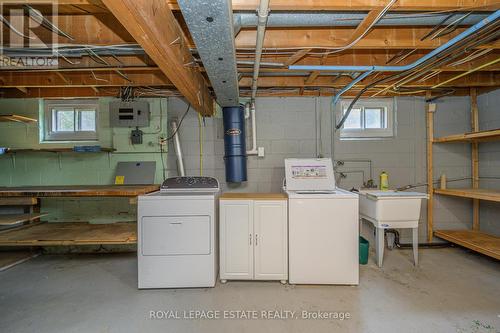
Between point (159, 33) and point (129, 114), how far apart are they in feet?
6.35

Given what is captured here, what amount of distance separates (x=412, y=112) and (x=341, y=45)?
1926 millimetres

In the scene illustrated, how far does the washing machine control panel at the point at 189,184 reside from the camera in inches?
89.7

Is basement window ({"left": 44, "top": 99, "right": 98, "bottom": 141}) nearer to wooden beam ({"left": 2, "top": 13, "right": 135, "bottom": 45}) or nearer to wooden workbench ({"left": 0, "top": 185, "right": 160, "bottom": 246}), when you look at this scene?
wooden workbench ({"left": 0, "top": 185, "right": 160, "bottom": 246})

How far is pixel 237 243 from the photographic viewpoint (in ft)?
6.95

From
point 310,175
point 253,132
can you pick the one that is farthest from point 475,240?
point 253,132

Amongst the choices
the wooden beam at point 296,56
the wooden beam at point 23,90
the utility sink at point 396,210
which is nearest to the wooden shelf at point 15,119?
the wooden beam at point 23,90

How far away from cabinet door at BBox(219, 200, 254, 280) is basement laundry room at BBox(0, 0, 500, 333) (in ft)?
0.04

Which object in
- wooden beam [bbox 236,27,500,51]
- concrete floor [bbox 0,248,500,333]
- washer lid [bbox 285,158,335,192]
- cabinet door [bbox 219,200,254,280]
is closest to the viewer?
concrete floor [bbox 0,248,500,333]

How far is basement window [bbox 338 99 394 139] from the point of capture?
9.95 ft

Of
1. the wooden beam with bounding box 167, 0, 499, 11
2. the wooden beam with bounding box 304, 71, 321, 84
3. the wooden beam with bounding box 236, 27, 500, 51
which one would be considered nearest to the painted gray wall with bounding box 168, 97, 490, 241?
the wooden beam with bounding box 304, 71, 321, 84

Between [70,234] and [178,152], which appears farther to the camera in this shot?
[178,152]

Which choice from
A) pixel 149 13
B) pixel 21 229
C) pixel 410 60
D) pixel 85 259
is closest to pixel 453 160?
pixel 410 60

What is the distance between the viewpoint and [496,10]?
141 centimetres

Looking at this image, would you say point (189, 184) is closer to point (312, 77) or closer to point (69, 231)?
point (69, 231)
